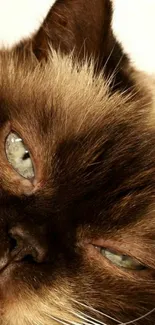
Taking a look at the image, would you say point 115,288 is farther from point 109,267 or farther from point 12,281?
point 12,281

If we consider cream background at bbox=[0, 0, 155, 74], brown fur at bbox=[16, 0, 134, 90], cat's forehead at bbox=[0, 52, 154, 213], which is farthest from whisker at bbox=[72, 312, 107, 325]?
cream background at bbox=[0, 0, 155, 74]

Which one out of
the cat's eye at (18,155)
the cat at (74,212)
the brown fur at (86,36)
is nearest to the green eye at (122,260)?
the cat at (74,212)

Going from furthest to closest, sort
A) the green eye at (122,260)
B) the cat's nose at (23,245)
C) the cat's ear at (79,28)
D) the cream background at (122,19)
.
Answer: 1. the cream background at (122,19)
2. the cat's ear at (79,28)
3. the green eye at (122,260)
4. the cat's nose at (23,245)

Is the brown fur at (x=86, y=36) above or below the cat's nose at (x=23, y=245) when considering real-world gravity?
above

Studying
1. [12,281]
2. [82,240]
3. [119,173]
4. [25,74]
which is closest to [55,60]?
[25,74]

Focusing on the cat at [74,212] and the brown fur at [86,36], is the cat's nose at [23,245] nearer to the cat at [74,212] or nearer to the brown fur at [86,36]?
the cat at [74,212]

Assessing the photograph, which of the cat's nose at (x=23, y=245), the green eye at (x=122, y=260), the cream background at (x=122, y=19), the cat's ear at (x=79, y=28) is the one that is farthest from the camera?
the cream background at (x=122, y=19)

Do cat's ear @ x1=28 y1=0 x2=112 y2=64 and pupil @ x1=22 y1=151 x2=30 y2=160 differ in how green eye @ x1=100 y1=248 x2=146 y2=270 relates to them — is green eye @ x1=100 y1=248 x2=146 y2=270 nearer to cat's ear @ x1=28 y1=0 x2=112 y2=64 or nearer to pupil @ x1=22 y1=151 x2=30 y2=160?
pupil @ x1=22 y1=151 x2=30 y2=160
